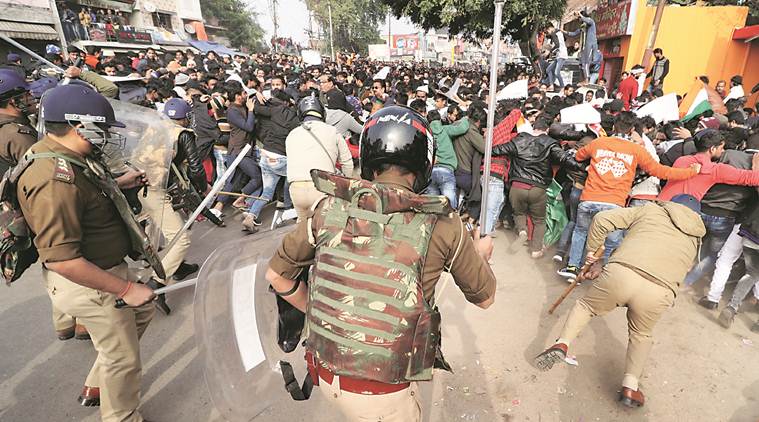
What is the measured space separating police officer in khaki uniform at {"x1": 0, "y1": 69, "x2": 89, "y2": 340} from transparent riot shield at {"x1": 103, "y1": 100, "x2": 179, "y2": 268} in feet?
3.06

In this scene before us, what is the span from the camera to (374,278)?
1.29 metres

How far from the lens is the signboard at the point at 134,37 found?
2436cm

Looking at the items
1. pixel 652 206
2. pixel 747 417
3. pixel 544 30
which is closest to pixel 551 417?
pixel 747 417

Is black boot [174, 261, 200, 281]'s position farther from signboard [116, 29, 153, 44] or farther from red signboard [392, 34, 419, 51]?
red signboard [392, 34, 419, 51]

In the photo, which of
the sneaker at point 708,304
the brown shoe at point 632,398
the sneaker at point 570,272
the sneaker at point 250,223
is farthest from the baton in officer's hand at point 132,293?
the sneaker at point 708,304

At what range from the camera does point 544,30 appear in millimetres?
19141

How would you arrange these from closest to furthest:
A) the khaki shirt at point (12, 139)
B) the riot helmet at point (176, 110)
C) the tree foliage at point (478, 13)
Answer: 1. the khaki shirt at point (12, 139)
2. the riot helmet at point (176, 110)
3. the tree foliage at point (478, 13)

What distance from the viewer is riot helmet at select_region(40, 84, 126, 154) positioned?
1.89 m

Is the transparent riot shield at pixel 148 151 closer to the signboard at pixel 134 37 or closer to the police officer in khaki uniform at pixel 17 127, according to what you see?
the police officer in khaki uniform at pixel 17 127

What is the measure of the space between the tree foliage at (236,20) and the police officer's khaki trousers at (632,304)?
51.9 meters

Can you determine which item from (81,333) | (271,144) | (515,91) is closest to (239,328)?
(81,333)

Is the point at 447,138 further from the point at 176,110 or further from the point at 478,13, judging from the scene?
the point at 478,13

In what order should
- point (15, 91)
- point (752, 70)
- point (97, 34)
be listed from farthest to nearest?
1. point (97, 34)
2. point (752, 70)
3. point (15, 91)

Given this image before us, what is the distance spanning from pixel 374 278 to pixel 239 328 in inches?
38.7
